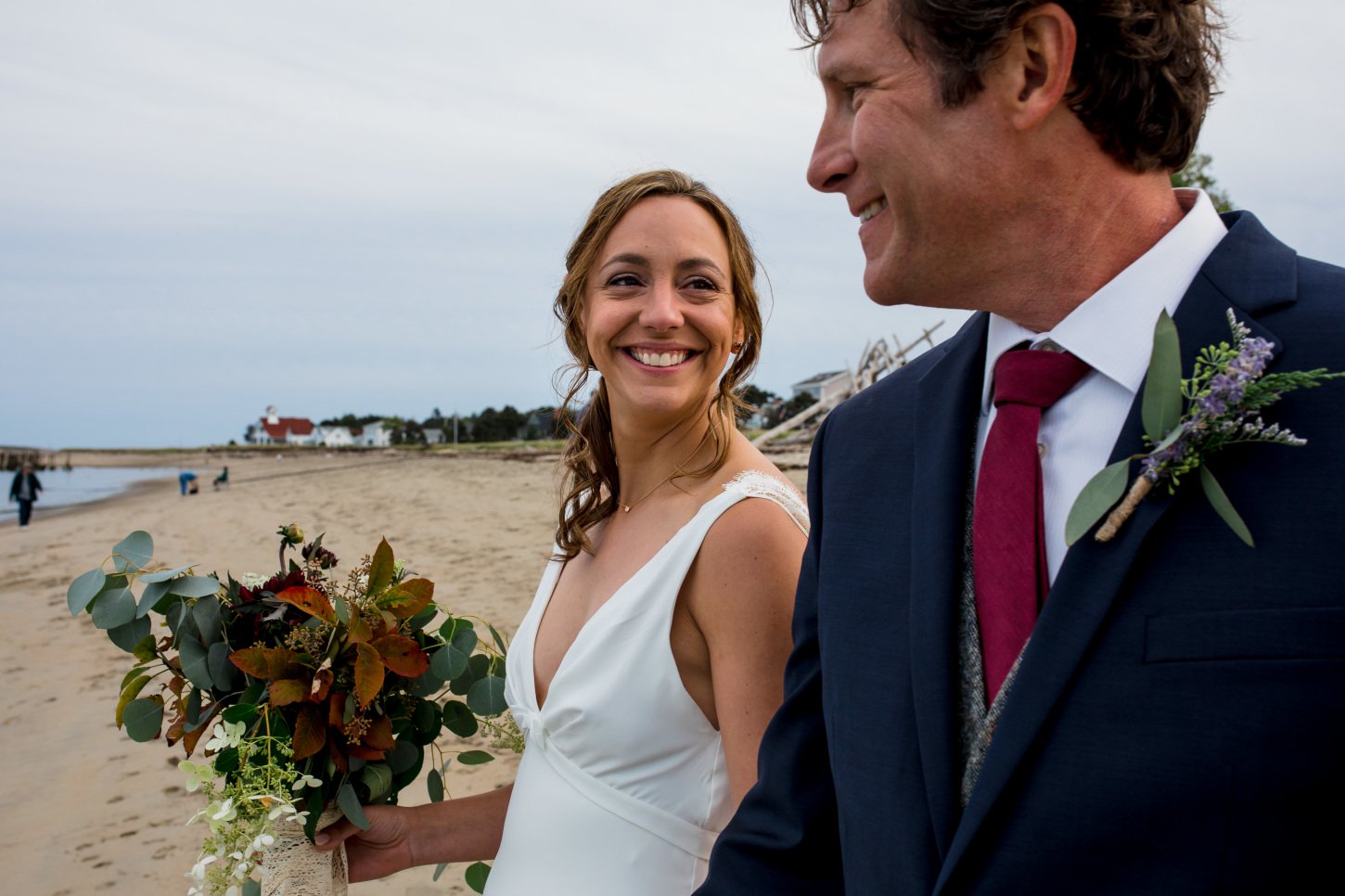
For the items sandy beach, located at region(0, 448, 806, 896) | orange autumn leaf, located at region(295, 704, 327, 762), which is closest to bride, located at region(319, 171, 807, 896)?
orange autumn leaf, located at region(295, 704, 327, 762)

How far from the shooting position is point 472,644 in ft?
9.84

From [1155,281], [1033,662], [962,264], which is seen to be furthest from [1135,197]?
[1033,662]

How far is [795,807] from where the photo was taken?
76.9 inches

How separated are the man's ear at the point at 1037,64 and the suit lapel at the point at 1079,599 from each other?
0.42 metres

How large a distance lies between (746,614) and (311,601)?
3.94ft

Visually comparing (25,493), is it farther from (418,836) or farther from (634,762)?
(634,762)

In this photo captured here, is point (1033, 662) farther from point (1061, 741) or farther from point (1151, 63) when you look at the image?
point (1151, 63)

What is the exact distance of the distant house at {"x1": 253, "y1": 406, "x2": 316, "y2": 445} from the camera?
12525 centimetres

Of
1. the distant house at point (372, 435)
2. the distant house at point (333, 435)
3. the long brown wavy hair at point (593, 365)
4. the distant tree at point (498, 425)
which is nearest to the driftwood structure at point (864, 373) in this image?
the long brown wavy hair at point (593, 365)

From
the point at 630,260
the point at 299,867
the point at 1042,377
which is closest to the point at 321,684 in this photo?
the point at 299,867

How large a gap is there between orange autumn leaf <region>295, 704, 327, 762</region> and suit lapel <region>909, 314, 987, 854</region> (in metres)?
1.75

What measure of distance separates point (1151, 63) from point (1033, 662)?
102cm

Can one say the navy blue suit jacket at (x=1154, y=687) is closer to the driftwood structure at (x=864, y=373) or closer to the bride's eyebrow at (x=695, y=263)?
the bride's eyebrow at (x=695, y=263)

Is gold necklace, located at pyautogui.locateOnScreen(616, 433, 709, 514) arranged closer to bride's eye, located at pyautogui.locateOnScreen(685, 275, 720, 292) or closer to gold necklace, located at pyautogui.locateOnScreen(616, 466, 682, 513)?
gold necklace, located at pyautogui.locateOnScreen(616, 466, 682, 513)
